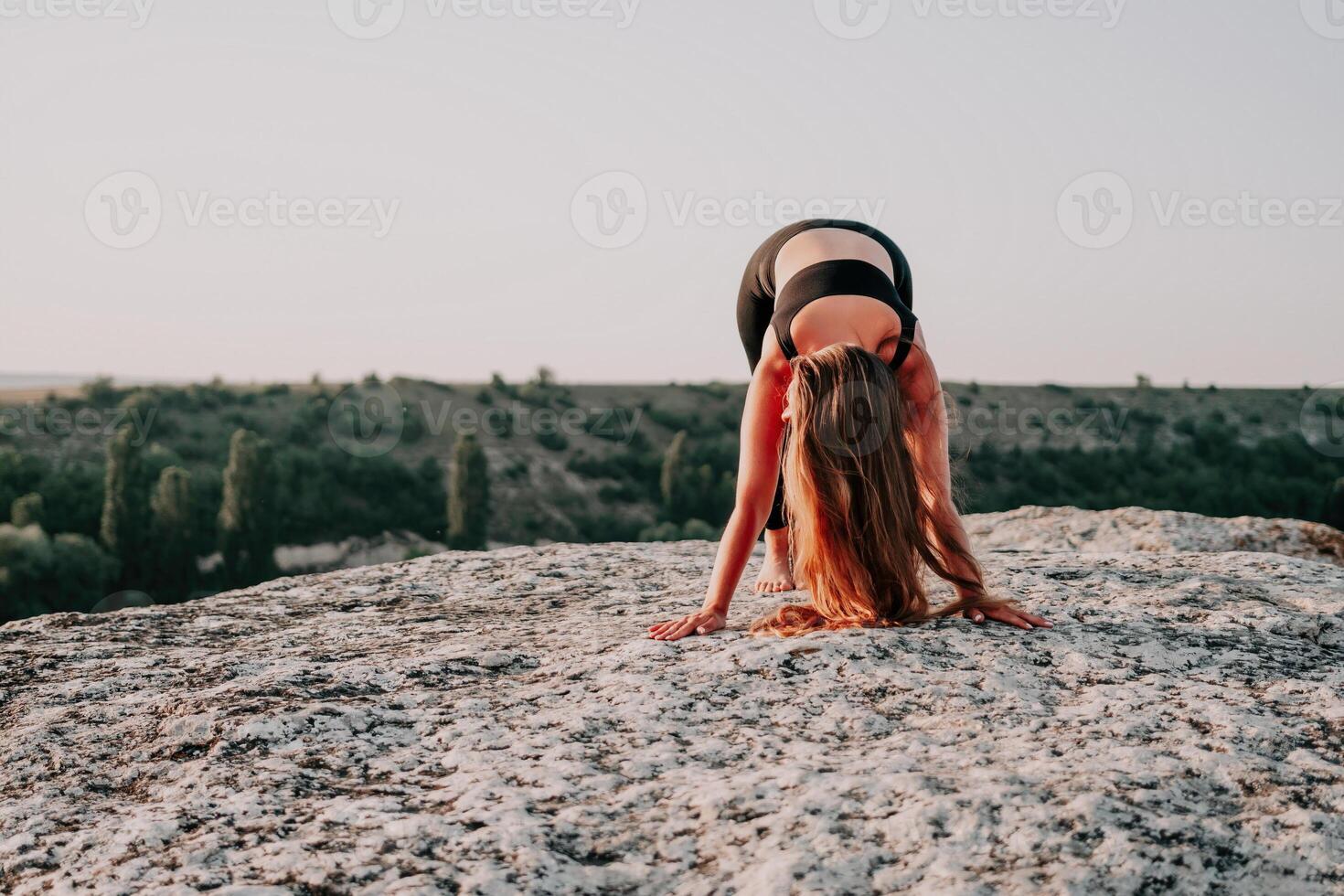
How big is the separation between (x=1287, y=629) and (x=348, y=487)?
164 feet

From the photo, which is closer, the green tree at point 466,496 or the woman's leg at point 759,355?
the woman's leg at point 759,355

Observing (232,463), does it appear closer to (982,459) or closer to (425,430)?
(425,430)

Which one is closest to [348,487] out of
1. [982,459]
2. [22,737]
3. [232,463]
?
[232,463]

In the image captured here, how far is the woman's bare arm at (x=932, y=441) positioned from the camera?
12.0 feet

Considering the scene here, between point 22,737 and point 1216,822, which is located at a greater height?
point 1216,822

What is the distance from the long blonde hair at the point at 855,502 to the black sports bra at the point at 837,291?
0.57 meters

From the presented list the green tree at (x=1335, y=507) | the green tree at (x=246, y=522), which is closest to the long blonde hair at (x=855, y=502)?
the green tree at (x=246, y=522)

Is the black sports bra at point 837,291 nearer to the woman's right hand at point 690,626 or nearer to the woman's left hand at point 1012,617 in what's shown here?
the woman's left hand at point 1012,617

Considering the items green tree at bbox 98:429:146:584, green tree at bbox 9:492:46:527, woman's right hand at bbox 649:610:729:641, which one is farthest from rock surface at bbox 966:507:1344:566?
green tree at bbox 9:492:46:527

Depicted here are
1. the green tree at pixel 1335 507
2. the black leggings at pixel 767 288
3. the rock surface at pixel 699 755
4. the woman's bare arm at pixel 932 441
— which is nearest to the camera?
the rock surface at pixel 699 755

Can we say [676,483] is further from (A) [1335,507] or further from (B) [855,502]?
(B) [855,502]

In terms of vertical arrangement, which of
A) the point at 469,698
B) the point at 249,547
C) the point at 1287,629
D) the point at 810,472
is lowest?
the point at 249,547

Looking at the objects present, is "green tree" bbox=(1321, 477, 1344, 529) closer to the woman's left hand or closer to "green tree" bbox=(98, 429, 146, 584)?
the woman's left hand

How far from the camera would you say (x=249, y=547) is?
38156mm
